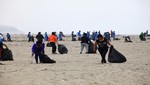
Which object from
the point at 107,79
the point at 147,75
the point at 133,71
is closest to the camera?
the point at 107,79

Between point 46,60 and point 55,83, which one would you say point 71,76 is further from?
point 46,60

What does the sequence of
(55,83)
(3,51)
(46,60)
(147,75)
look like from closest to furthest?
(55,83), (147,75), (46,60), (3,51)

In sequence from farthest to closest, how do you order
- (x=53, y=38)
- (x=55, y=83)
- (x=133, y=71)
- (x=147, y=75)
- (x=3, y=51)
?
(x=53, y=38) < (x=3, y=51) < (x=133, y=71) < (x=147, y=75) < (x=55, y=83)

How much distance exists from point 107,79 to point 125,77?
716 millimetres

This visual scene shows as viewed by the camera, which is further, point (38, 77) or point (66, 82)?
point (38, 77)

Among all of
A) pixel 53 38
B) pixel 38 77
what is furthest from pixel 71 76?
pixel 53 38

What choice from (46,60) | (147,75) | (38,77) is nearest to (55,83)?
(38,77)

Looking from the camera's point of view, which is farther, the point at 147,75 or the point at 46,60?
the point at 46,60

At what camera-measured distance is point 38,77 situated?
11.8m

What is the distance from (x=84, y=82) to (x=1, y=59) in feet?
28.8

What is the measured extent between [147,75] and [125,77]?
39.5 inches

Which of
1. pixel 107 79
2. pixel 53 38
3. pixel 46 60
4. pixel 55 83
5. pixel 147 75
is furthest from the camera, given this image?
pixel 53 38

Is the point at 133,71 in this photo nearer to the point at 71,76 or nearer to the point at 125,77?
the point at 125,77

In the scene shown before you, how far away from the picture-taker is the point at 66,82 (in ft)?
35.3
